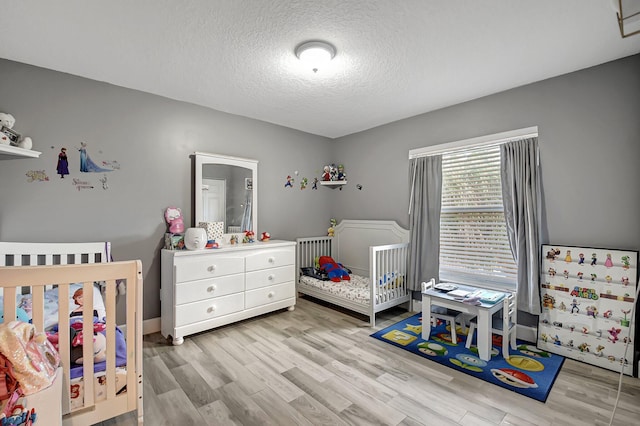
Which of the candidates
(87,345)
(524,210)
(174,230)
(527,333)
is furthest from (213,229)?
(527,333)

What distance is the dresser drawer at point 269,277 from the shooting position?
3114 mm

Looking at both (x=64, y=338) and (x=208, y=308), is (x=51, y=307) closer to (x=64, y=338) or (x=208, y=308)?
(x=64, y=338)

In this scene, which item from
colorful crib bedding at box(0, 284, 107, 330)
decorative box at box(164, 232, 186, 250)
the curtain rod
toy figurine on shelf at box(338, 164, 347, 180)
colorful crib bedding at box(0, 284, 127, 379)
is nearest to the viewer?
colorful crib bedding at box(0, 284, 127, 379)

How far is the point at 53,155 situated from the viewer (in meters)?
2.41

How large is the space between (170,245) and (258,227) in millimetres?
1098

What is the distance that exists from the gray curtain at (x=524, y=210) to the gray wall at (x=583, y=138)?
Result: 105 millimetres

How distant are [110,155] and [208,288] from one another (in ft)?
4.96

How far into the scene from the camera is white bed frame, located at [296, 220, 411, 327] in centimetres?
308

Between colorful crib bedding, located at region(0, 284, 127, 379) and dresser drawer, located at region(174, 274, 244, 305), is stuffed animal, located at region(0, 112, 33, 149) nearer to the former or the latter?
colorful crib bedding, located at region(0, 284, 127, 379)

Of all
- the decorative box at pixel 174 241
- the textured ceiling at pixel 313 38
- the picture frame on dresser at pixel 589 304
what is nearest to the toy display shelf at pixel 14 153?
the textured ceiling at pixel 313 38

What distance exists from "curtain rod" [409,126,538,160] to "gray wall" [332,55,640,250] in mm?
61

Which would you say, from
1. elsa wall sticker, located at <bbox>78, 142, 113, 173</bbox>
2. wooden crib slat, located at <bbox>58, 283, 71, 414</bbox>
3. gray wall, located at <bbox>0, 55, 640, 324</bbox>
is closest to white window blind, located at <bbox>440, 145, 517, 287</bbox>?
gray wall, located at <bbox>0, 55, 640, 324</bbox>

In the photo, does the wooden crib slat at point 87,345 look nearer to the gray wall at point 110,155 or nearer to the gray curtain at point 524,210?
the gray wall at point 110,155

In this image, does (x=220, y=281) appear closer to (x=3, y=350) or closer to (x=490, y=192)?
(x=3, y=350)
